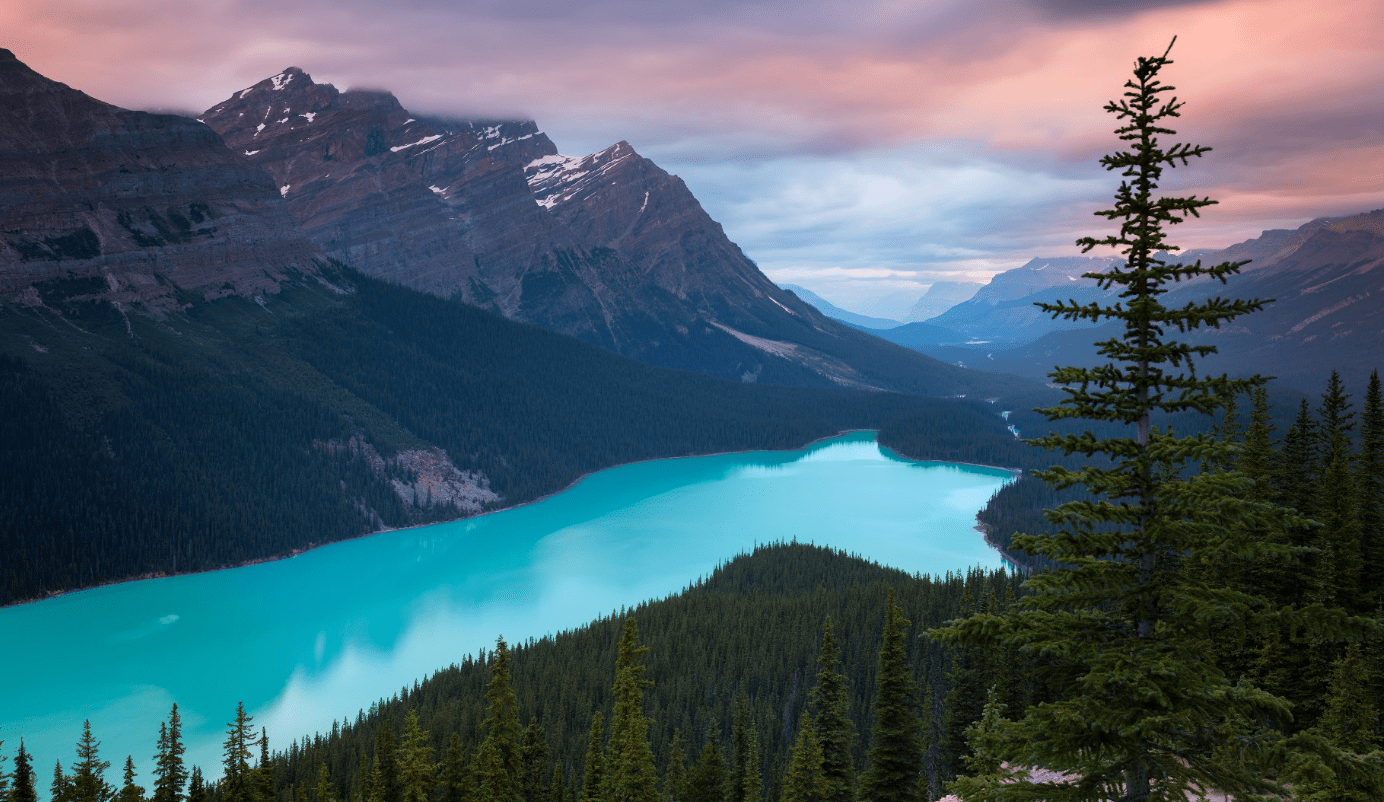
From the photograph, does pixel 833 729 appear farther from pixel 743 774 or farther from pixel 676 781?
pixel 676 781

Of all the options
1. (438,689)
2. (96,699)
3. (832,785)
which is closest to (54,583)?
(96,699)

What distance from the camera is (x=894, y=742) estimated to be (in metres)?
37.4

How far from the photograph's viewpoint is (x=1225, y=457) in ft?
42.9

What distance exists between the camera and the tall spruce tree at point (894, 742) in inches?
1453

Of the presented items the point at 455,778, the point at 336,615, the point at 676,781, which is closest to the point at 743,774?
the point at 676,781

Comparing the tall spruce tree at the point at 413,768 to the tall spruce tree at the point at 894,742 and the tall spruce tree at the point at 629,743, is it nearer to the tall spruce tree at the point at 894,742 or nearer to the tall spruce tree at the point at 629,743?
the tall spruce tree at the point at 629,743

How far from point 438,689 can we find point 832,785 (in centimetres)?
6031

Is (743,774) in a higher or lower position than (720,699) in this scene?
higher

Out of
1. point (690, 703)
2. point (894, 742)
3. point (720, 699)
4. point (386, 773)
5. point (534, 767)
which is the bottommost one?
point (690, 703)

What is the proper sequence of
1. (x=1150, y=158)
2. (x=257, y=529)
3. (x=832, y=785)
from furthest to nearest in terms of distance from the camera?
(x=257, y=529), (x=832, y=785), (x=1150, y=158)

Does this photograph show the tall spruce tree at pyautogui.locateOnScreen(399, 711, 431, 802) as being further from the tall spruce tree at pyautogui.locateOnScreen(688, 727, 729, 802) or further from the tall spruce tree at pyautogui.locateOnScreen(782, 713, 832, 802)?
the tall spruce tree at pyautogui.locateOnScreen(782, 713, 832, 802)

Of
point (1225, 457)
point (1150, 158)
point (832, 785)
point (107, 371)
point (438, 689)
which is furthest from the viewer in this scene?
point (107, 371)

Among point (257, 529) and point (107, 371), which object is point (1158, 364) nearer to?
point (257, 529)

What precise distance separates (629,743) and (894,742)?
39.4 feet
